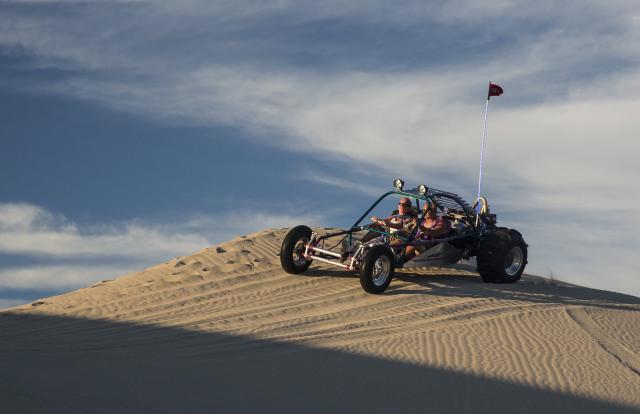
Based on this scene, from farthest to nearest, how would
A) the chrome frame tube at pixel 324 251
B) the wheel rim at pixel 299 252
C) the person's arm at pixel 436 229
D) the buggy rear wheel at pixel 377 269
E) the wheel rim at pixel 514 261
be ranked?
the wheel rim at pixel 514 261 < the wheel rim at pixel 299 252 < the person's arm at pixel 436 229 < the chrome frame tube at pixel 324 251 < the buggy rear wheel at pixel 377 269

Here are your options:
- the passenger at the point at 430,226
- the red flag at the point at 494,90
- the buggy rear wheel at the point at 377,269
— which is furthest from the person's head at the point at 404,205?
the red flag at the point at 494,90

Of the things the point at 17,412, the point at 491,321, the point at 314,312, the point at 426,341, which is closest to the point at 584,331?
the point at 491,321

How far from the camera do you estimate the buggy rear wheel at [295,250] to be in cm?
1602

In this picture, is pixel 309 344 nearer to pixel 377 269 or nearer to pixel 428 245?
pixel 377 269

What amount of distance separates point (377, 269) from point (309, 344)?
3096 mm

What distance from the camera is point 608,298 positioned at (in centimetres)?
1736

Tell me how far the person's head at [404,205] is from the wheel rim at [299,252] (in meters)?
1.84

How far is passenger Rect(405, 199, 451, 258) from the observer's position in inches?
617

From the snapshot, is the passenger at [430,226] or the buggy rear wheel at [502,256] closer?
the passenger at [430,226]

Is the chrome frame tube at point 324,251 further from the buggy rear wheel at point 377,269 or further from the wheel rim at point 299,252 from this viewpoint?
the buggy rear wheel at point 377,269

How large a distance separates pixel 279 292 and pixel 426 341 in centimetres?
360

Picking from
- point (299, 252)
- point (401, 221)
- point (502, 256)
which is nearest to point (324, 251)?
point (299, 252)

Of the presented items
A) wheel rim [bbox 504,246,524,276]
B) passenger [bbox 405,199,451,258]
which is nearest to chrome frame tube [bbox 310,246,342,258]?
passenger [bbox 405,199,451,258]

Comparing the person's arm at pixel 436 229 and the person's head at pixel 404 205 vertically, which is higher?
the person's head at pixel 404 205
